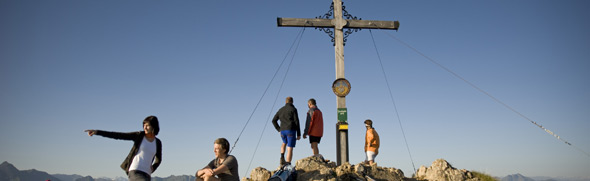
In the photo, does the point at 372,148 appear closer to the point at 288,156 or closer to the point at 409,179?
the point at 409,179

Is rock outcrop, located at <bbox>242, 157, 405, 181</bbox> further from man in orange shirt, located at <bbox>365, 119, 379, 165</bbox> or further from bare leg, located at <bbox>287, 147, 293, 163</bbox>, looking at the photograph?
man in orange shirt, located at <bbox>365, 119, 379, 165</bbox>

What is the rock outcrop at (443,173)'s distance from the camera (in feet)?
32.1

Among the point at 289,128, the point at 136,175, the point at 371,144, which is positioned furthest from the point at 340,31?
the point at 136,175

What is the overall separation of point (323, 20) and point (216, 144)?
837 centimetres

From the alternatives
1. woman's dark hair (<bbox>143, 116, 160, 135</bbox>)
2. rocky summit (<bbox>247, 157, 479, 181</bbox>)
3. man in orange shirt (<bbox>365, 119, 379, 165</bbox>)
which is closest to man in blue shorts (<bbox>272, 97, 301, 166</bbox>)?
rocky summit (<bbox>247, 157, 479, 181</bbox>)

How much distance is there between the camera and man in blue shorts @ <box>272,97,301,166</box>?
10.6 m

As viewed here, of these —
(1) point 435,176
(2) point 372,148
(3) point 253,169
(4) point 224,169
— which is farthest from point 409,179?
(4) point 224,169

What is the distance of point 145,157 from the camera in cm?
581

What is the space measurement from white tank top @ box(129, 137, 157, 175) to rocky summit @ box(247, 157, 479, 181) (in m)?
3.90

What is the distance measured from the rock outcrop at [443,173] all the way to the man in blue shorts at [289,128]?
322 cm

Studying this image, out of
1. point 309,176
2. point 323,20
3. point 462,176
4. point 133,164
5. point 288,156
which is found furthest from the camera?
point 323,20

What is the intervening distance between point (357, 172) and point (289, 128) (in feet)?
6.88

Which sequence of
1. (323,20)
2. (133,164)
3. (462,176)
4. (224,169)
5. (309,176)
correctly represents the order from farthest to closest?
1. (323,20)
2. (462,176)
3. (309,176)
4. (224,169)
5. (133,164)

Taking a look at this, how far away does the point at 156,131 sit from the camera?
5992 mm
